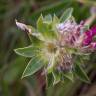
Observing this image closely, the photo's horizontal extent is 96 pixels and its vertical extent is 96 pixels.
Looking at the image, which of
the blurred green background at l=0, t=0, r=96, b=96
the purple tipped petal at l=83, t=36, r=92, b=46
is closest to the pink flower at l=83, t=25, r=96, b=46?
the purple tipped petal at l=83, t=36, r=92, b=46

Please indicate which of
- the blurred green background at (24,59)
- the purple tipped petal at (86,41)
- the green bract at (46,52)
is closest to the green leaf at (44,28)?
the green bract at (46,52)

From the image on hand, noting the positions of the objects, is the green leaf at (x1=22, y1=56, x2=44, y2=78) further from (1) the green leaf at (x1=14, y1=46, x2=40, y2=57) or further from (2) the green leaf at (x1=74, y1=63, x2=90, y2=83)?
(2) the green leaf at (x1=74, y1=63, x2=90, y2=83)

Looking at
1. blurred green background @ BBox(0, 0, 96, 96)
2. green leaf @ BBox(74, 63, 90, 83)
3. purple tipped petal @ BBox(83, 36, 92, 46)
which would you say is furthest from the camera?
blurred green background @ BBox(0, 0, 96, 96)

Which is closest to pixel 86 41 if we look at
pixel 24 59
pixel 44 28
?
pixel 44 28

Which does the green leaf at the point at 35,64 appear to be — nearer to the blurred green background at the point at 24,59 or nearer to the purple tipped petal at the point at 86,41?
the purple tipped petal at the point at 86,41

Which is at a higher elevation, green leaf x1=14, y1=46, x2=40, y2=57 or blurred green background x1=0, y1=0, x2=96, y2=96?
green leaf x1=14, y1=46, x2=40, y2=57

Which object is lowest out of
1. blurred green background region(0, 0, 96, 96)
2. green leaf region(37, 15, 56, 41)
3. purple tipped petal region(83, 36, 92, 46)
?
blurred green background region(0, 0, 96, 96)

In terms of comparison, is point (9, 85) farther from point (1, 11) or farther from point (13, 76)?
point (1, 11)

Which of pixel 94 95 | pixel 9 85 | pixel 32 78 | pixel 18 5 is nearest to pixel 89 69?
pixel 94 95

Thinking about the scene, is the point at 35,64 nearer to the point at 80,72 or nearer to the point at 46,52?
the point at 46,52
